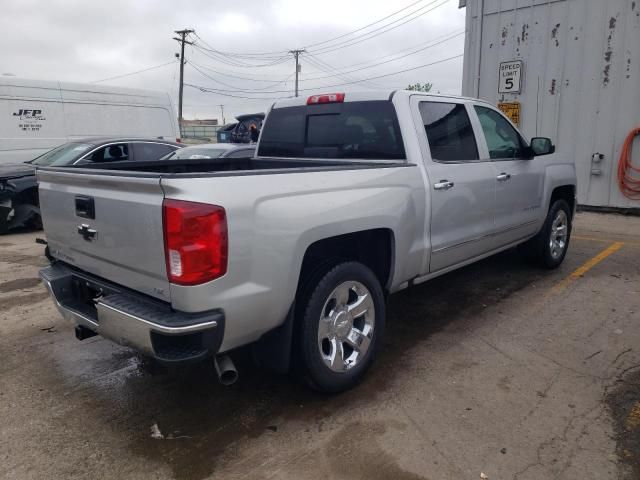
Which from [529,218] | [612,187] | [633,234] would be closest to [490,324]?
[529,218]

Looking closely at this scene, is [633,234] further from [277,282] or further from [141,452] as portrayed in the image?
[141,452]

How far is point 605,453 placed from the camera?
268 cm

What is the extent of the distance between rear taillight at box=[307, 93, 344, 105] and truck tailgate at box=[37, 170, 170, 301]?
204cm

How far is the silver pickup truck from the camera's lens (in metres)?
2.48

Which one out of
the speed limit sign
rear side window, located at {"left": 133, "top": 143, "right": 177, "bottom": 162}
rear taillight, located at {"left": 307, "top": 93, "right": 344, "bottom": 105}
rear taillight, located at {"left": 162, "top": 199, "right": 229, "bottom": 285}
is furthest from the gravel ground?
the speed limit sign

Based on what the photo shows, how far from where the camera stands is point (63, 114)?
11281 millimetres

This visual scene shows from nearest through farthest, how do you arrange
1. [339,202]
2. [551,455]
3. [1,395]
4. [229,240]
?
[229,240], [551,455], [339,202], [1,395]

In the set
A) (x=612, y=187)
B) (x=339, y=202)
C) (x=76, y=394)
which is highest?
(x=339, y=202)

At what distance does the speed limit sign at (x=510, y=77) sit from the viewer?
10.4 m

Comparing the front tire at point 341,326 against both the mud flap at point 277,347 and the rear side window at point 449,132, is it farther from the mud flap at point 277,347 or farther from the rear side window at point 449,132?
the rear side window at point 449,132

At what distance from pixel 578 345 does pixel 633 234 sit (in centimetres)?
508

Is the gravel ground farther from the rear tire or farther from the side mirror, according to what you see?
the side mirror

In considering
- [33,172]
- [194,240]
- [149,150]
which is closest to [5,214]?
[33,172]

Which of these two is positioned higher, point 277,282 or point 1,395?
point 277,282
